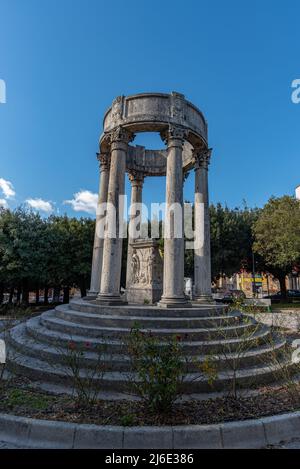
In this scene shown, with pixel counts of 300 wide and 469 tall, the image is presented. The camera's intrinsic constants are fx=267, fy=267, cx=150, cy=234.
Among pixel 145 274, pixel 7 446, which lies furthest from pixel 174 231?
pixel 7 446

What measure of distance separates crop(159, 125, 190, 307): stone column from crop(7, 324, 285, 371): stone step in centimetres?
271

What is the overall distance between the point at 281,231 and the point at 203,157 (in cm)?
1368

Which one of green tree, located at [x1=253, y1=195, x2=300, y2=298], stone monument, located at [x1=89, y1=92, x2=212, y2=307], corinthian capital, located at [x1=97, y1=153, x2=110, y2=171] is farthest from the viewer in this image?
green tree, located at [x1=253, y1=195, x2=300, y2=298]

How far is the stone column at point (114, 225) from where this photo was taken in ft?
31.0

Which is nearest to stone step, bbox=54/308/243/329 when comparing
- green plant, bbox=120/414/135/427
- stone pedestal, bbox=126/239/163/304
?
green plant, bbox=120/414/135/427

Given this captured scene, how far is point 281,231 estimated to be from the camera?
2231cm

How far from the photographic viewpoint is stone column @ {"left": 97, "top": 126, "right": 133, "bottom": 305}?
31.0 ft

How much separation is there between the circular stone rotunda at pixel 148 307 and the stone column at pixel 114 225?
0.04 metres

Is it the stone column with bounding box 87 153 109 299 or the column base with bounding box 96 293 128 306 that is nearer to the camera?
the column base with bounding box 96 293 128 306

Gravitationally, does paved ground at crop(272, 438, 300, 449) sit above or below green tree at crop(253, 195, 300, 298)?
below

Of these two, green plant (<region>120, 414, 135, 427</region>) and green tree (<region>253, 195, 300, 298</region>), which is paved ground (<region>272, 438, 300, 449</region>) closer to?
green plant (<region>120, 414, 135, 427</region>)

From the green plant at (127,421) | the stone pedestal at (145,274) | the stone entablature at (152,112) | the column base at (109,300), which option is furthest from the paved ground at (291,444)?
the stone entablature at (152,112)

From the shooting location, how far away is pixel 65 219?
2872 centimetres
